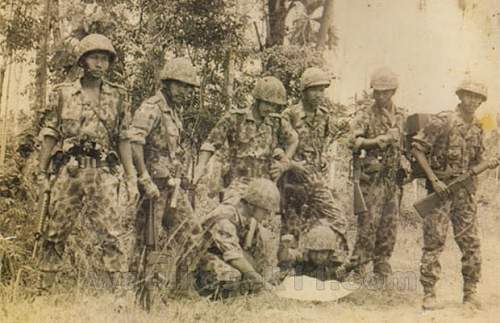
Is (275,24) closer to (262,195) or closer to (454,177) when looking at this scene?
(454,177)

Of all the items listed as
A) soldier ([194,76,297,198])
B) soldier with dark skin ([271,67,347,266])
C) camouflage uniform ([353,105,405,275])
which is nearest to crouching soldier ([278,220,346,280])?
soldier with dark skin ([271,67,347,266])

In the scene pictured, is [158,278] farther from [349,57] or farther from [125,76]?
[349,57]

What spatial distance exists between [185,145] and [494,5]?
4380 mm

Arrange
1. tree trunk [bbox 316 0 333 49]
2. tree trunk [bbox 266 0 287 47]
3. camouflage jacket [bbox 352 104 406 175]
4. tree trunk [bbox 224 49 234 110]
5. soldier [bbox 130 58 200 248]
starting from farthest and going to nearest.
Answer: tree trunk [bbox 316 0 333 49] < tree trunk [bbox 266 0 287 47] < tree trunk [bbox 224 49 234 110] < camouflage jacket [bbox 352 104 406 175] < soldier [bbox 130 58 200 248]

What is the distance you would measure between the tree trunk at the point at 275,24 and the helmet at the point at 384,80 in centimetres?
311

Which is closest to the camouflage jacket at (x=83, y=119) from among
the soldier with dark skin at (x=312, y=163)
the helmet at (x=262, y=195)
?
the helmet at (x=262, y=195)

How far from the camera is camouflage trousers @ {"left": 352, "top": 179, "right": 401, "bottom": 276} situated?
7.75 metres

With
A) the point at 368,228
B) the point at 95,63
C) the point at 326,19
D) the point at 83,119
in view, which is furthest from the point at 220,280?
the point at 326,19

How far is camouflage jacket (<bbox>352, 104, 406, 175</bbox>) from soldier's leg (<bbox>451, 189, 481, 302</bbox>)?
3.91 feet

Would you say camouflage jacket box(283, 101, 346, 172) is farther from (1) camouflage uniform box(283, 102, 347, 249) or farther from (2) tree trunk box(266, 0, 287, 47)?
(2) tree trunk box(266, 0, 287, 47)

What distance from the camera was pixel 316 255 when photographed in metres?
7.07

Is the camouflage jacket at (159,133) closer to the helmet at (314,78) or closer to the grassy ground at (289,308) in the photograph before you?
the grassy ground at (289,308)

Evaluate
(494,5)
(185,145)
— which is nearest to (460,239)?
(494,5)

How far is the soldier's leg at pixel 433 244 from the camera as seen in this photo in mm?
6699
